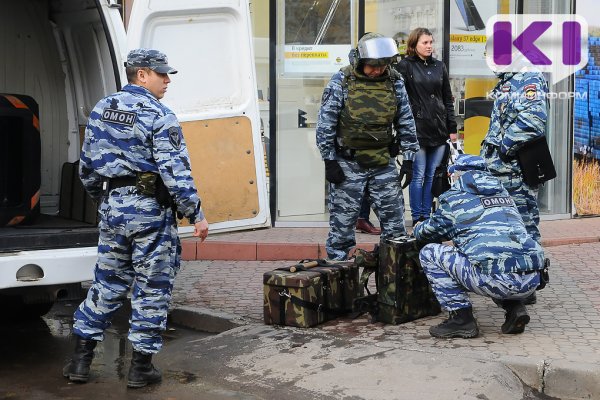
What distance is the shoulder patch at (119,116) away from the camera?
545 cm

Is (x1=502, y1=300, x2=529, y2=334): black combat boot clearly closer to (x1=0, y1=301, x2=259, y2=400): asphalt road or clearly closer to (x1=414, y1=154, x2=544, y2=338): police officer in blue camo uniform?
(x1=414, y1=154, x2=544, y2=338): police officer in blue camo uniform

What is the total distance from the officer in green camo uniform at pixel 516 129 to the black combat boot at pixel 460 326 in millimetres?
1079

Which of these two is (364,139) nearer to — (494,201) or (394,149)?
(394,149)

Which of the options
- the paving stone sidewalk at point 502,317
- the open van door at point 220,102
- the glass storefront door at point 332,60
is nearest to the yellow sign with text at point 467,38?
the glass storefront door at point 332,60

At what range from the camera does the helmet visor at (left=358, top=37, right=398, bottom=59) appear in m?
6.75

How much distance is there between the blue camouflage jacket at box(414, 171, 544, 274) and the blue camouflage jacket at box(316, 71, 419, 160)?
1145 millimetres

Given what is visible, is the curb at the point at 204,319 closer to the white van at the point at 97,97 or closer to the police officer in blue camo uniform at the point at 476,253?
the white van at the point at 97,97

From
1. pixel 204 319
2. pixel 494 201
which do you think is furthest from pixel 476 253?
pixel 204 319

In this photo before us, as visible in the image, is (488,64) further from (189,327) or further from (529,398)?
(529,398)

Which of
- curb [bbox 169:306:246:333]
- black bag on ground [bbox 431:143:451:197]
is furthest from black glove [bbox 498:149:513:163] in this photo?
curb [bbox 169:306:246:333]

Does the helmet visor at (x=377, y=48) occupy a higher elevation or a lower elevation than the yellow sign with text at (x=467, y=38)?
lower

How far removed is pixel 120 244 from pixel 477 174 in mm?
2055

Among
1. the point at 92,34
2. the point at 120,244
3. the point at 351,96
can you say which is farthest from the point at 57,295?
the point at 351,96

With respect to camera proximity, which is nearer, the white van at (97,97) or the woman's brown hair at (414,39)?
the white van at (97,97)
